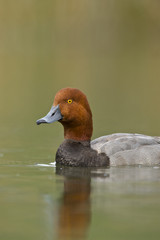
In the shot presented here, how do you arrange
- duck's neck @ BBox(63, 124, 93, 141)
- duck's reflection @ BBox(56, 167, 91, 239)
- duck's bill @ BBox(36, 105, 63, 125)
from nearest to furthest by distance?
1. duck's reflection @ BBox(56, 167, 91, 239)
2. duck's bill @ BBox(36, 105, 63, 125)
3. duck's neck @ BBox(63, 124, 93, 141)

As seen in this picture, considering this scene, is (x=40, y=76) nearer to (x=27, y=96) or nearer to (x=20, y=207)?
(x=27, y=96)

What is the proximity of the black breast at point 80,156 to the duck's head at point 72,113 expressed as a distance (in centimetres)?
22

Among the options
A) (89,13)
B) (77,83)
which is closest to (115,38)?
(89,13)

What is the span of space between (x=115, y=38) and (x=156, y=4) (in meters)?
13.3

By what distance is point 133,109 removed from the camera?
19516 mm

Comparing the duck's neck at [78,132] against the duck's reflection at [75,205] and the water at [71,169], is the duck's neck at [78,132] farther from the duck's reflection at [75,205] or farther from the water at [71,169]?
the duck's reflection at [75,205]

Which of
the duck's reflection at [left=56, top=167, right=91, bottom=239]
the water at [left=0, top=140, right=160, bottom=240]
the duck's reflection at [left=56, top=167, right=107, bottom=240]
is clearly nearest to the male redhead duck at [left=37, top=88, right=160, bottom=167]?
the water at [left=0, top=140, right=160, bottom=240]

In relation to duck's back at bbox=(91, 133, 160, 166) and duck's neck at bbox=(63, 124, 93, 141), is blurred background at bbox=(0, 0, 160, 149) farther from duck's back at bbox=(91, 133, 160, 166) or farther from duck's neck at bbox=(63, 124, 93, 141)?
duck's back at bbox=(91, 133, 160, 166)

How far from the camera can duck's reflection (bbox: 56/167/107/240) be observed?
6.90 m

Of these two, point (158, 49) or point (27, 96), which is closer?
point (27, 96)

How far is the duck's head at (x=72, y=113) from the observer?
10938mm

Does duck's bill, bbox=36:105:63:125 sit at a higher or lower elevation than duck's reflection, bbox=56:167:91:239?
higher

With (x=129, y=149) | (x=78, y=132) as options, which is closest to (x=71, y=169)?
(x=78, y=132)

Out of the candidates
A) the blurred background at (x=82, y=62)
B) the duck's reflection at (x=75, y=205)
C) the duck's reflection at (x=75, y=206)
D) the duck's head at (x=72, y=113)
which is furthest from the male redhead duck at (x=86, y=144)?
the blurred background at (x=82, y=62)
